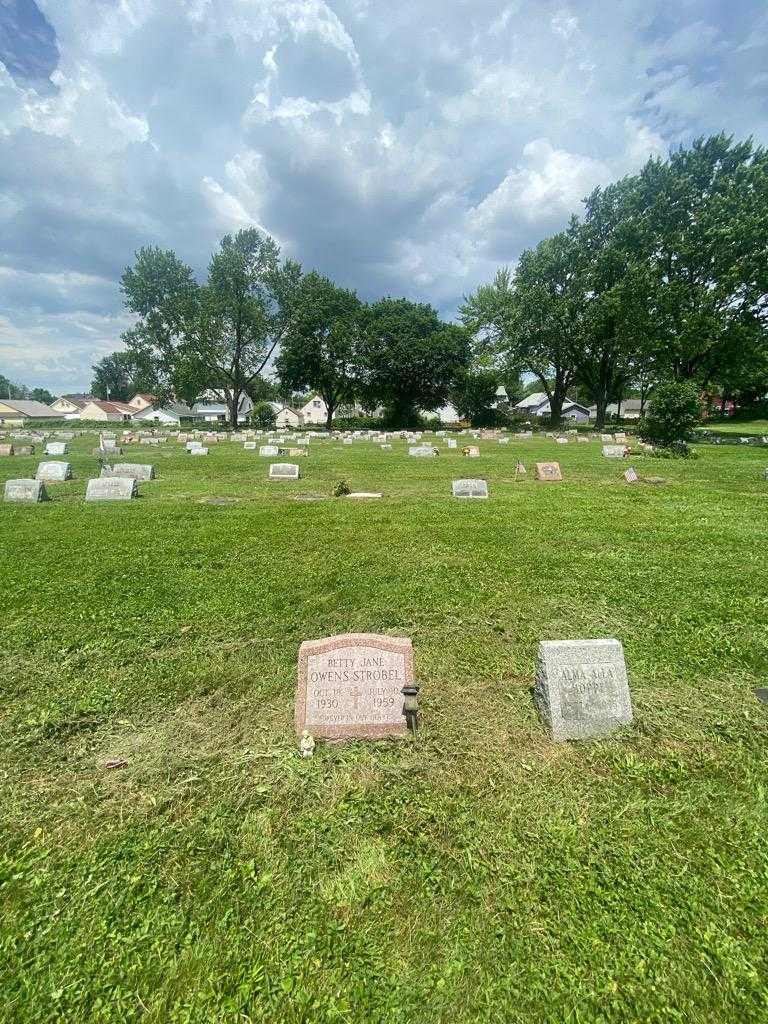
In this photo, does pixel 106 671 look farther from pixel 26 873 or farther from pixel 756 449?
pixel 756 449

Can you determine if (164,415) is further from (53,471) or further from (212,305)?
(53,471)

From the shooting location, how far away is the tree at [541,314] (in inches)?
1575

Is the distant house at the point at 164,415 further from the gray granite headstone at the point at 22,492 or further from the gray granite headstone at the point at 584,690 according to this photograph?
the gray granite headstone at the point at 584,690

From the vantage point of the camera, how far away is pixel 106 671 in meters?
4.11

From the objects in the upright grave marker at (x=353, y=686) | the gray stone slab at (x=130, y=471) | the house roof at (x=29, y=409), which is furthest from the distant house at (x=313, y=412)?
the upright grave marker at (x=353, y=686)

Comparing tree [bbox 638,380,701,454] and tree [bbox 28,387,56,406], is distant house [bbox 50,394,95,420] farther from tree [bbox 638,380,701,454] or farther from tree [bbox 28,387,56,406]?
tree [bbox 638,380,701,454]

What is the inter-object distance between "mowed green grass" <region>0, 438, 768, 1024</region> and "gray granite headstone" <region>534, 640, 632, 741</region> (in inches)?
5.5

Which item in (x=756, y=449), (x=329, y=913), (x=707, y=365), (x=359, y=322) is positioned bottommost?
(x=329, y=913)

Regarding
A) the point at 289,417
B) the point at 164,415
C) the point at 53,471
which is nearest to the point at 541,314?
the point at 53,471

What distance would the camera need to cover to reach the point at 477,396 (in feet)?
183

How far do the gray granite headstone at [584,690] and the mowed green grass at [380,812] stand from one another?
0.46 feet

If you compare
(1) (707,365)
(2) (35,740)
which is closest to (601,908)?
(2) (35,740)

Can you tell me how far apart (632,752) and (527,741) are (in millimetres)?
739

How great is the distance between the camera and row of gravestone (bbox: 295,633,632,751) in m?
3.38
